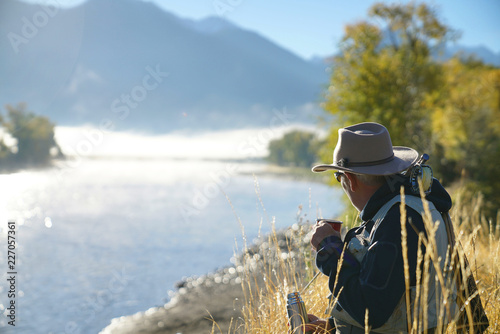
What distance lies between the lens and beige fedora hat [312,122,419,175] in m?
1.68

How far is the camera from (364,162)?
5.65 ft

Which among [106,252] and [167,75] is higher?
[167,75]

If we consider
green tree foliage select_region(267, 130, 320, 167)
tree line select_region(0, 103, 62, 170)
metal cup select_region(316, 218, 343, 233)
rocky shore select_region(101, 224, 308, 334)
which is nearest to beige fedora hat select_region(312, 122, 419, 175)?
metal cup select_region(316, 218, 343, 233)

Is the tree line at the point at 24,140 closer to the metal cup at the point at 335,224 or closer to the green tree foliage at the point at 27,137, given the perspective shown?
the green tree foliage at the point at 27,137

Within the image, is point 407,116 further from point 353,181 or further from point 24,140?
point 24,140

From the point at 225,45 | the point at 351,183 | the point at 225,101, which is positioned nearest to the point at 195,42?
the point at 225,45

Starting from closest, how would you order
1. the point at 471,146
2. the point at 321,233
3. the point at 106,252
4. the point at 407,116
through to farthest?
the point at 321,233 → the point at 471,146 → the point at 407,116 → the point at 106,252

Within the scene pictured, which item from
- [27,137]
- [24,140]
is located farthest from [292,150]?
[24,140]

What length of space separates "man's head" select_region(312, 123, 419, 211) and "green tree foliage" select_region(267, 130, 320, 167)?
206 feet

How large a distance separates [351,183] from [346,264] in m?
0.34

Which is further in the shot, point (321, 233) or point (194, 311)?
point (194, 311)

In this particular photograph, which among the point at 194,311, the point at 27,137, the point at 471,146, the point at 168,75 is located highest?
the point at 168,75

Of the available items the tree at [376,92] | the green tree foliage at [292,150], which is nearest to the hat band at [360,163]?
the tree at [376,92]

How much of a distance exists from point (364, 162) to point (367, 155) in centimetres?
3
